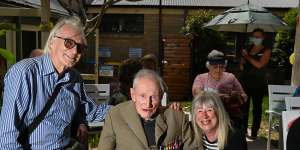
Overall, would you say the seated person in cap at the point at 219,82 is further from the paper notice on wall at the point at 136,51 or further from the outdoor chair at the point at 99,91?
the paper notice on wall at the point at 136,51

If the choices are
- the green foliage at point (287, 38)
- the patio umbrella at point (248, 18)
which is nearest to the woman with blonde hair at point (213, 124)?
the patio umbrella at point (248, 18)

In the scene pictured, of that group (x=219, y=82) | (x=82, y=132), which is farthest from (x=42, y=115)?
(x=219, y=82)

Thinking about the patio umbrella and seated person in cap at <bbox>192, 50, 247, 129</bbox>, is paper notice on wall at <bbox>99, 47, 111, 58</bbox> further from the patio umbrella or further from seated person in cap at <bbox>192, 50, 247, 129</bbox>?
seated person in cap at <bbox>192, 50, 247, 129</bbox>

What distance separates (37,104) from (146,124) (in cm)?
87

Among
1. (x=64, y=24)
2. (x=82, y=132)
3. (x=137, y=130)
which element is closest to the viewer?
(x=64, y=24)

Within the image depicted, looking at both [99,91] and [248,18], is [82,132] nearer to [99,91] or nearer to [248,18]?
[99,91]

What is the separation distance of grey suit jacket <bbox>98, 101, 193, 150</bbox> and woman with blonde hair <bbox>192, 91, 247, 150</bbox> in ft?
0.93

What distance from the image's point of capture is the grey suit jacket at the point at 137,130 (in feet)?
9.06

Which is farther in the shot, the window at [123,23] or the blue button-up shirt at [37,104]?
the window at [123,23]

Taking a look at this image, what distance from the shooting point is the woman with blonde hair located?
10.2 ft

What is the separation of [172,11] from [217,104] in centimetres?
1538

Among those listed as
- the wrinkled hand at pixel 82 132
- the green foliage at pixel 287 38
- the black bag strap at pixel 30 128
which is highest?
the green foliage at pixel 287 38

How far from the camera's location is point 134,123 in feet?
9.12

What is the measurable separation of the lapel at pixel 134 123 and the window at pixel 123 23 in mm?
16211
